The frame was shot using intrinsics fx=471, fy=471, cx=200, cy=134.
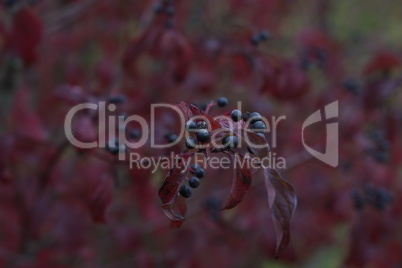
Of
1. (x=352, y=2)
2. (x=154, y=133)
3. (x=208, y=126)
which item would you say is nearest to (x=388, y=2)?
(x=352, y=2)

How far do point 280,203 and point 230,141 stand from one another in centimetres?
21

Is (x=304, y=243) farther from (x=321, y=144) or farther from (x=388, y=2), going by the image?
(x=388, y=2)

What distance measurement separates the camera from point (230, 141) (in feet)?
4.18

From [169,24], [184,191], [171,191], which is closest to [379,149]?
[169,24]

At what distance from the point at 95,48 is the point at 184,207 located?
3.72 m

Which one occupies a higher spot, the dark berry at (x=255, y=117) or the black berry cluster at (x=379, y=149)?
the dark berry at (x=255, y=117)

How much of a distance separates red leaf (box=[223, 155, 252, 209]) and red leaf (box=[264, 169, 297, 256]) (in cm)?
6

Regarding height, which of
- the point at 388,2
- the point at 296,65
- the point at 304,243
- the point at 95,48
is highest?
the point at 388,2

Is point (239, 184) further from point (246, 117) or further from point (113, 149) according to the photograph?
point (113, 149)

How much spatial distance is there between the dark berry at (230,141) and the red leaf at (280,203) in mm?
110

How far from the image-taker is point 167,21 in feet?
8.23

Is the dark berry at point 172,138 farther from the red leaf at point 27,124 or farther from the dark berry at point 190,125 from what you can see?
the red leaf at point 27,124

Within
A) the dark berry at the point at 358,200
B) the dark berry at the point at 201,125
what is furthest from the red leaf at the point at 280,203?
the dark berry at the point at 358,200

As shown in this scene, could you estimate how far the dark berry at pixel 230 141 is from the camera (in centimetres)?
127
